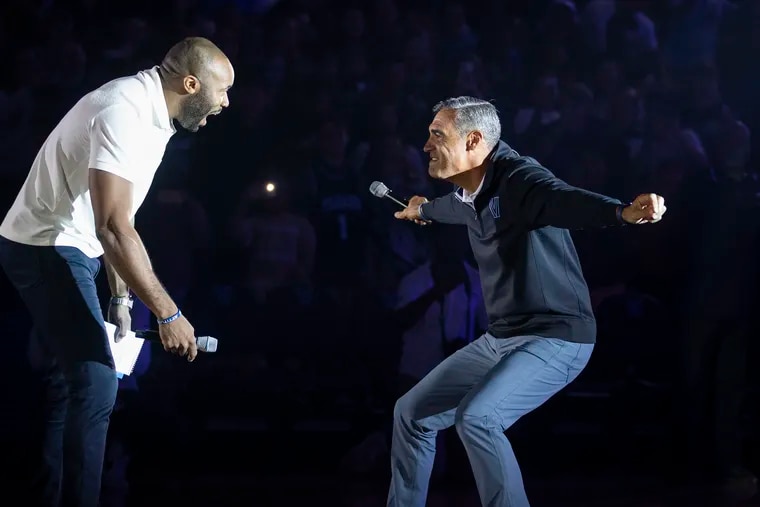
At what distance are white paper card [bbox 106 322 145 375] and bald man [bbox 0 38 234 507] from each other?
27 millimetres

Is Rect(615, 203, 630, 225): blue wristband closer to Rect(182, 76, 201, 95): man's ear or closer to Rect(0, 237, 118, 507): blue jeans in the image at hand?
Rect(182, 76, 201, 95): man's ear

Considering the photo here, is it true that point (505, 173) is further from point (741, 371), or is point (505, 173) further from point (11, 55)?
point (11, 55)

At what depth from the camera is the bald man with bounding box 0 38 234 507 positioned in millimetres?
1845

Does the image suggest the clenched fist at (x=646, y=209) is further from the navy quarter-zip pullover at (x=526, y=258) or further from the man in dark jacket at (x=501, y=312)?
the navy quarter-zip pullover at (x=526, y=258)

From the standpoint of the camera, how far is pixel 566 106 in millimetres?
3877

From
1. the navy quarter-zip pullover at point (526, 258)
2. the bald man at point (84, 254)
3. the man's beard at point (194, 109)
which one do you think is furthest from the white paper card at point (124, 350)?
the navy quarter-zip pullover at point (526, 258)

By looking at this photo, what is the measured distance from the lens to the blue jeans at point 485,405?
6.52 feet

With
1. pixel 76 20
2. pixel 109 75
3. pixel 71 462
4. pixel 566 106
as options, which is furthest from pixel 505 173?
pixel 76 20

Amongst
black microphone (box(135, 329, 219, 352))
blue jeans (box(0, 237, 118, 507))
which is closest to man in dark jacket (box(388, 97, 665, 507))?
black microphone (box(135, 329, 219, 352))

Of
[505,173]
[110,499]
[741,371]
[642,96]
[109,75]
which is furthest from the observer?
[642,96]

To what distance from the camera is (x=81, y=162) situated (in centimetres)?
193

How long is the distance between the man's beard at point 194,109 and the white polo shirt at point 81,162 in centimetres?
13

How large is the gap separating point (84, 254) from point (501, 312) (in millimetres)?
1143

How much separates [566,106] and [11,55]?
268cm
